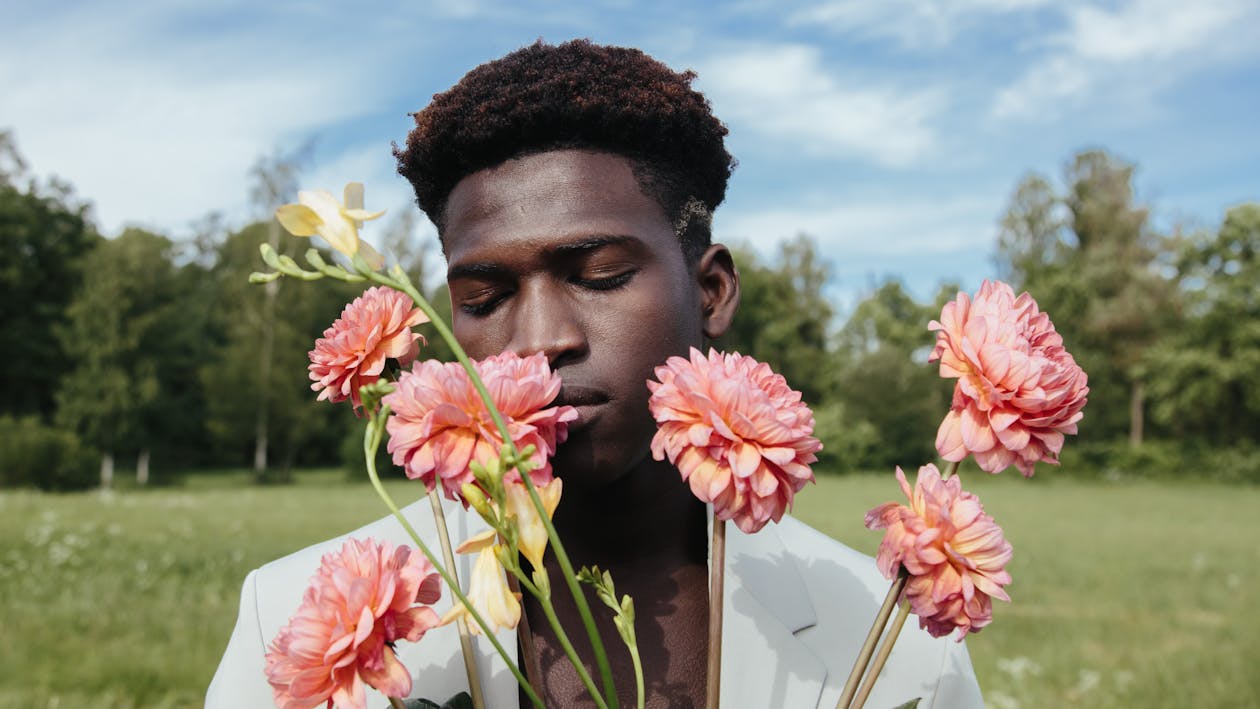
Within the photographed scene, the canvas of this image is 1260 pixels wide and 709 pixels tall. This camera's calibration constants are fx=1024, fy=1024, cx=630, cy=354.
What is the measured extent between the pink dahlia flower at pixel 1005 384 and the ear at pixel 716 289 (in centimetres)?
100

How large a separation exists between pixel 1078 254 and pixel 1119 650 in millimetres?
47898

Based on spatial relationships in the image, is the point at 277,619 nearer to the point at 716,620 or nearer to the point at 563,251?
the point at 563,251

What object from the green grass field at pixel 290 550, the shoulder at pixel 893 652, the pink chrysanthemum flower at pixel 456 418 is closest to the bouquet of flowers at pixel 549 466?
the pink chrysanthemum flower at pixel 456 418

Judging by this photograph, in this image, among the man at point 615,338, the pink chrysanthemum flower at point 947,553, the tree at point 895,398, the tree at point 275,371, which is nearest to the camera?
the pink chrysanthemum flower at point 947,553

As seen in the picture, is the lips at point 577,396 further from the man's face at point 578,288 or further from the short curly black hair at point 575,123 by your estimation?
the short curly black hair at point 575,123

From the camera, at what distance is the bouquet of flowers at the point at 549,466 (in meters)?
1.18

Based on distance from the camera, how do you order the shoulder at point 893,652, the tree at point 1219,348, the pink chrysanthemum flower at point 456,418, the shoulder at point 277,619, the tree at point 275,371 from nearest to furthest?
the pink chrysanthemum flower at point 456,418 < the shoulder at point 277,619 < the shoulder at point 893,652 < the tree at point 275,371 < the tree at point 1219,348

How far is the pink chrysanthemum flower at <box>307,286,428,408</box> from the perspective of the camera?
146cm

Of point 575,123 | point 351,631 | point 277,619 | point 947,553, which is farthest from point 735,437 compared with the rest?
point 277,619

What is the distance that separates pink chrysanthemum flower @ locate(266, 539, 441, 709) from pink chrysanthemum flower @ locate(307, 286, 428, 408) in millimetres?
311

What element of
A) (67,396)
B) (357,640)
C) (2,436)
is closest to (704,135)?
(357,640)

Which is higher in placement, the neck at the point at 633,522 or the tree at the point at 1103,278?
the tree at the point at 1103,278

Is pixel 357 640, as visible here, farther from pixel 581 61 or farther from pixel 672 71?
pixel 672 71

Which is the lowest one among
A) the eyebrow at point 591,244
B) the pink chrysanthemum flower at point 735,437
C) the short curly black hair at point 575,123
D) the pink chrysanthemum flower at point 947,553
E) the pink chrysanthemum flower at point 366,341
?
the pink chrysanthemum flower at point 947,553
